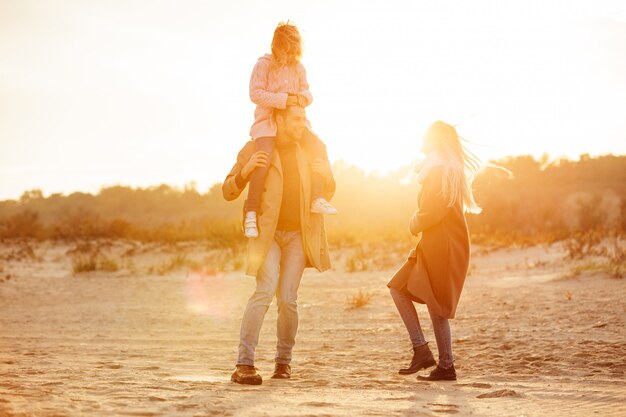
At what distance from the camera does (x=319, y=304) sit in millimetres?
13445

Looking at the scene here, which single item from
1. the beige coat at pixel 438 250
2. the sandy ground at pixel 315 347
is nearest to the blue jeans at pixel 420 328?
the beige coat at pixel 438 250

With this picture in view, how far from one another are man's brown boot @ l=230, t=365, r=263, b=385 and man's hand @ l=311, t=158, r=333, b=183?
1.57 meters

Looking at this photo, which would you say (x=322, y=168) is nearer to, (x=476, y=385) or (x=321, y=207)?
(x=321, y=207)

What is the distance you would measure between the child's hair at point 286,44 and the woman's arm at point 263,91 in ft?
0.40

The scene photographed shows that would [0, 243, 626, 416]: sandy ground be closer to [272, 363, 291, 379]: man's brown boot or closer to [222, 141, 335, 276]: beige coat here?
[272, 363, 291, 379]: man's brown boot

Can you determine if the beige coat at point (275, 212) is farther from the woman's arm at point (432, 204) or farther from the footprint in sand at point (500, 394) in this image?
the footprint in sand at point (500, 394)

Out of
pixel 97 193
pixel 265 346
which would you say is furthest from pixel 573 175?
pixel 265 346

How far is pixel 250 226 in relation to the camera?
620 centimetres

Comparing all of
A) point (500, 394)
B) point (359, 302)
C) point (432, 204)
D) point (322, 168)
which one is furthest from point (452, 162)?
point (359, 302)

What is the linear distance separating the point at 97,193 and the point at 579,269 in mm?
52646

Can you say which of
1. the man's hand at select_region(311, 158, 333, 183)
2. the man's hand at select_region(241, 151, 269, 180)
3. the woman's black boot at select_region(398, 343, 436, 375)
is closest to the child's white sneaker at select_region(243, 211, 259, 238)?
the man's hand at select_region(241, 151, 269, 180)

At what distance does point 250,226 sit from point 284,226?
313 millimetres

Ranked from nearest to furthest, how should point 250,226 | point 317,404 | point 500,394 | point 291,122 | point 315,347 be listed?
point 317,404 → point 500,394 → point 250,226 → point 291,122 → point 315,347

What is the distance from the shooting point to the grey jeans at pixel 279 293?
20.4 ft
